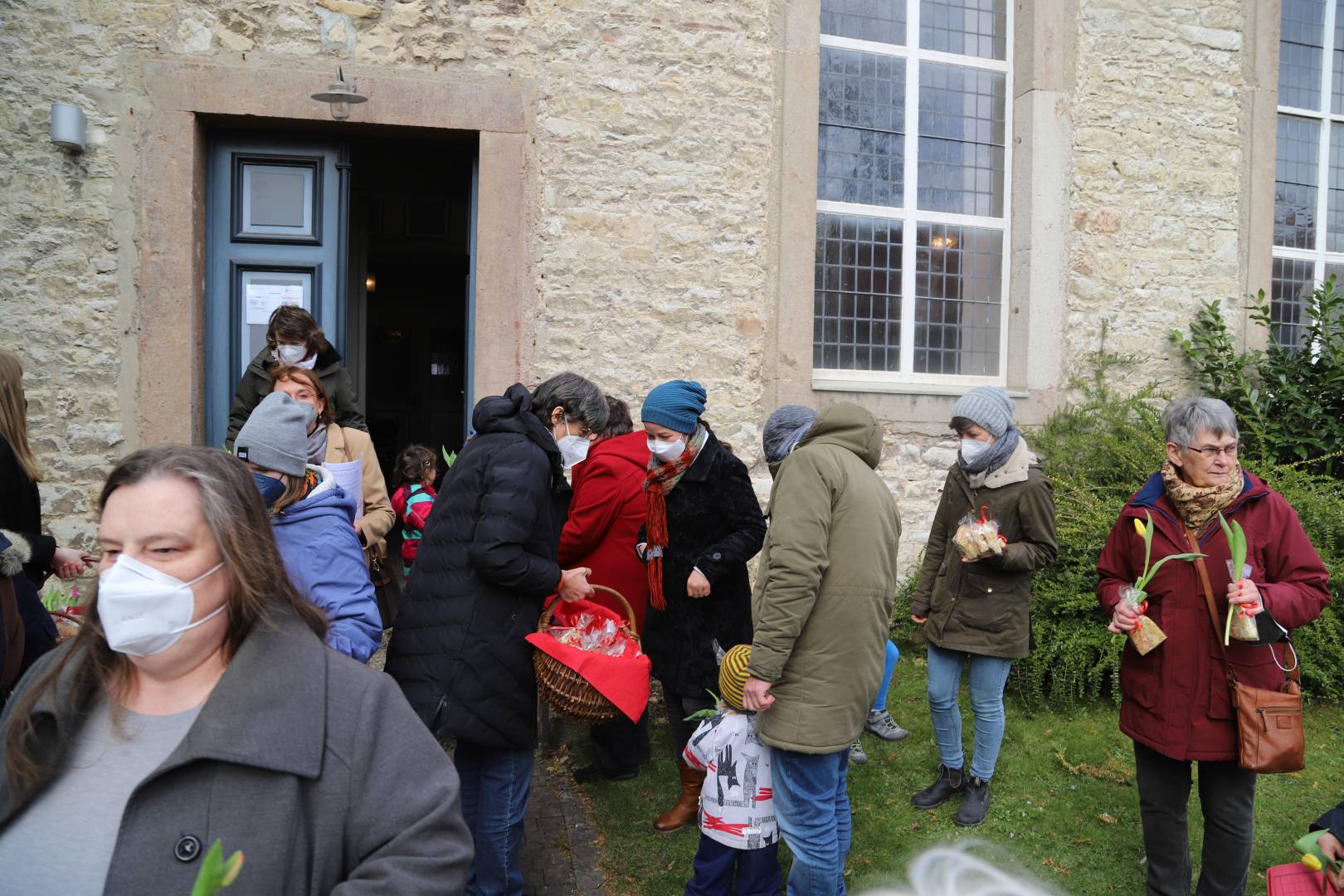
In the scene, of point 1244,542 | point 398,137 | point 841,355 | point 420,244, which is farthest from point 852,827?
point 420,244

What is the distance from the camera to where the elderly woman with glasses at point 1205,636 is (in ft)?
10.4

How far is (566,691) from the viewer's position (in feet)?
11.0

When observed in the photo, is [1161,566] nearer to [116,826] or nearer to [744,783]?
[744,783]

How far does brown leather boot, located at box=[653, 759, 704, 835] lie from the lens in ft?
14.1

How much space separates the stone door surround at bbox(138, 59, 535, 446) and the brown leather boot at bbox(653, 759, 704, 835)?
2.98m

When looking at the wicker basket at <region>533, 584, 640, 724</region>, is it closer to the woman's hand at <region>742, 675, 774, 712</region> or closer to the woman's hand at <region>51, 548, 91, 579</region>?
the woman's hand at <region>742, 675, 774, 712</region>

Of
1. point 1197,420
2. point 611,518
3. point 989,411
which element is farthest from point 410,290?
point 1197,420

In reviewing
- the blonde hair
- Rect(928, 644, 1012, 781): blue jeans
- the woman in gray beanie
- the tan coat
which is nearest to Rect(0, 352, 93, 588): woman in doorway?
the blonde hair

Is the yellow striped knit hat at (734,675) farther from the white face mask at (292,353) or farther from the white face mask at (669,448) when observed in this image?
the white face mask at (292,353)

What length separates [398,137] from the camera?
6.45 metres

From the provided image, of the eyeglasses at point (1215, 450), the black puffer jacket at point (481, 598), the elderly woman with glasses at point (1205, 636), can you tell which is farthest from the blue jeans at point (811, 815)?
the eyeglasses at point (1215, 450)

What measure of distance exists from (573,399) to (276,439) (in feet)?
5.79

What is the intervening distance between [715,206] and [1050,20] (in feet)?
10.0

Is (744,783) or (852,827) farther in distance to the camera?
(852,827)
